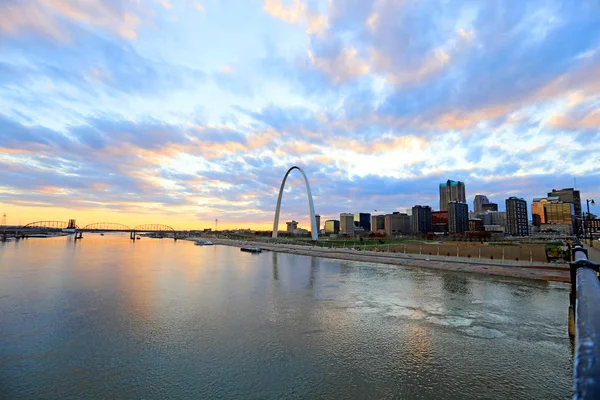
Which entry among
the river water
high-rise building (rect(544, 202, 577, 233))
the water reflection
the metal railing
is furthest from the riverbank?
high-rise building (rect(544, 202, 577, 233))

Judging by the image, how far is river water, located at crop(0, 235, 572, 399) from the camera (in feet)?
43.0

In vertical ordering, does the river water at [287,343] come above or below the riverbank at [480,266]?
below

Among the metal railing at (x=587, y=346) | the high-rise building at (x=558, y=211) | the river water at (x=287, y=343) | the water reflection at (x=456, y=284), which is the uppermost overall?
the high-rise building at (x=558, y=211)

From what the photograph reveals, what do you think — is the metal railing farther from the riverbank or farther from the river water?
the riverbank

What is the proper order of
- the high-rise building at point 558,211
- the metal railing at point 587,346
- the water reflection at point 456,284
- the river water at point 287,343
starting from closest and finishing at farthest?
1. the metal railing at point 587,346
2. the river water at point 287,343
3. the water reflection at point 456,284
4. the high-rise building at point 558,211

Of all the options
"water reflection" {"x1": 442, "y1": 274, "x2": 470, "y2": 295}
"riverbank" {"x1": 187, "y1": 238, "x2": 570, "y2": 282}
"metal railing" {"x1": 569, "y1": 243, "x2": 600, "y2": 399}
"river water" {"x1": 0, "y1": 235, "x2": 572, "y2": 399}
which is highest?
"metal railing" {"x1": 569, "y1": 243, "x2": 600, "y2": 399}

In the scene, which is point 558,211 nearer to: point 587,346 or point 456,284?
point 456,284

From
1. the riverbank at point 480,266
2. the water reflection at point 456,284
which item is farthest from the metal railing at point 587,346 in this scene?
the riverbank at point 480,266

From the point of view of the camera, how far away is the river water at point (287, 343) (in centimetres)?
1311

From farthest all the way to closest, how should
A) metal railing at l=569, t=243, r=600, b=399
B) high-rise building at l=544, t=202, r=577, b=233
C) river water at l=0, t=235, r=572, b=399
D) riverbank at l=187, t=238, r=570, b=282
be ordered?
1. high-rise building at l=544, t=202, r=577, b=233
2. riverbank at l=187, t=238, r=570, b=282
3. river water at l=0, t=235, r=572, b=399
4. metal railing at l=569, t=243, r=600, b=399

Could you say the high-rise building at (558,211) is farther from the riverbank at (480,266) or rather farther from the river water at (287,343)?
the river water at (287,343)

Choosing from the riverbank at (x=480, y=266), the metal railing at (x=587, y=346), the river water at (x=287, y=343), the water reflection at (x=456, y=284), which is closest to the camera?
the metal railing at (x=587, y=346)

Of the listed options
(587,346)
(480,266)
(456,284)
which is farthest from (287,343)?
(480,266)

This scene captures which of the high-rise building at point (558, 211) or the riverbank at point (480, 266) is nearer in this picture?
the riverbank at point (480, 266)
